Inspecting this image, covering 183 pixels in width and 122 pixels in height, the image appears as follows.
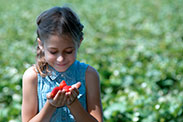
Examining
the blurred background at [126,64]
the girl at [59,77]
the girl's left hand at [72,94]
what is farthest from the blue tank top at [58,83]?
the blurred background at [126,64]

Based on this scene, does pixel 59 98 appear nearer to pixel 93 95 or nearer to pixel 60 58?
pixel 60 58

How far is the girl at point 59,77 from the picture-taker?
167cm

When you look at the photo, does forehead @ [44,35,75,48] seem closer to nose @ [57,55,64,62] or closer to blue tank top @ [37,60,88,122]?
nose @ [57,55,64,62]

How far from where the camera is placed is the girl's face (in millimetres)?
1669

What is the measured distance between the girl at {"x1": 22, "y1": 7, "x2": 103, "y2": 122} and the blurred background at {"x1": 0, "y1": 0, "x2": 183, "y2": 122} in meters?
0.28

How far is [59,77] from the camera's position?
1859 millimetres

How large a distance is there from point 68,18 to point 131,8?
9.14 meters

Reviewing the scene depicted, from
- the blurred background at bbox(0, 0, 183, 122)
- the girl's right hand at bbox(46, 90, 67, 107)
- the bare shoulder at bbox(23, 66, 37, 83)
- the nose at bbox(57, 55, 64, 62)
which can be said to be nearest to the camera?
the girl's right hand at bbox(46, 90, 67, 107)

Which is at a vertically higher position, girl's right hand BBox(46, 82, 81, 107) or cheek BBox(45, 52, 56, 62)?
cheek BBox(45, 52, 56, 62)

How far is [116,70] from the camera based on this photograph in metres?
3.99

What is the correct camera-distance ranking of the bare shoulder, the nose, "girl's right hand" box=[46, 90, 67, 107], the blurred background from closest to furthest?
"girl's right hand" box=[46, 90, 67, 107], the nose, the bare shoulder, the blurred background

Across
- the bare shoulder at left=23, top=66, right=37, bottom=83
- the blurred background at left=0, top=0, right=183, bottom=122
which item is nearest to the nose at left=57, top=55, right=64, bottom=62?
the bare shoulder at left=23, top=66, right=37, bottom=83

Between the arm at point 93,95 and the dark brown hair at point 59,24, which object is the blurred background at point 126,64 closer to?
the dark brown hair at point 59,24

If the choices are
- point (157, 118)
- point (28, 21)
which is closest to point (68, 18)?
point (157, 118)
